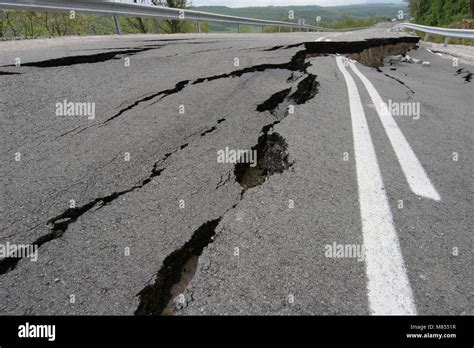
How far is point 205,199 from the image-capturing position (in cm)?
215

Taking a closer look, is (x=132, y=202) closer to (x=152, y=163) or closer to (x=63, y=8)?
(x=152, y=163)

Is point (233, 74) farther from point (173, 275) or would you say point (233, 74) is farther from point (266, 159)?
point (173, 275)

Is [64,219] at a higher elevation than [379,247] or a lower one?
higher

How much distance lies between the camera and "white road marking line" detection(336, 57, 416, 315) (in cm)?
144

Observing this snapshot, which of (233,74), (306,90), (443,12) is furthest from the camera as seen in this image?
(443,12)

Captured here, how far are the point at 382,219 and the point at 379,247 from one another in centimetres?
28

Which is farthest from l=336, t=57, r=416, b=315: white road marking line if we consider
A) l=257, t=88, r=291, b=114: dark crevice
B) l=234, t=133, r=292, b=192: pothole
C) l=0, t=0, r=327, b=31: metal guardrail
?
l=0, t=0, r=327, b=31: metal guardrail

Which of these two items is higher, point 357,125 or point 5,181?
point 357,125

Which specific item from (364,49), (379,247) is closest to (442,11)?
(364,49)

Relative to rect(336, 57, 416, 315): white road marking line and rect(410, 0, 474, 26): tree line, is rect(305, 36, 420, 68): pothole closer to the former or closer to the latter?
rect(336, 57, 416, 315): white road marking line

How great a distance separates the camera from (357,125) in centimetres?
334

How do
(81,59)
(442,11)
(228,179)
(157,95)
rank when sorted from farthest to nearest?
(442,11)
(81,59)
(157,95)
(228,179)
